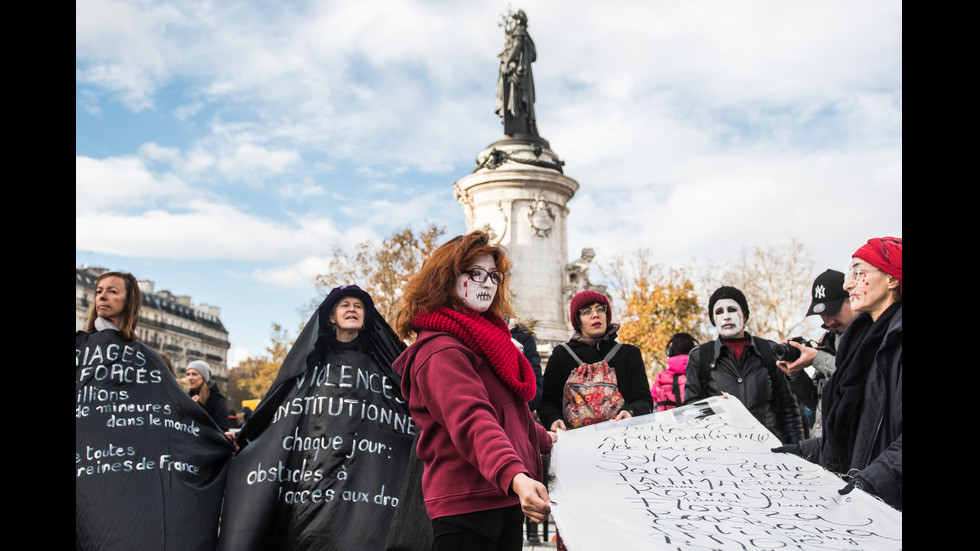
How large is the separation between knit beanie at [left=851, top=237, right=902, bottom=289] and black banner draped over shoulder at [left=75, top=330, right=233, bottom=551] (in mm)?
3684

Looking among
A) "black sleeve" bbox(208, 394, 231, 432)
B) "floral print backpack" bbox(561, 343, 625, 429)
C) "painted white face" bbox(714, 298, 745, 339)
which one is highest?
"painted white face" bbox(714, 298, 745, 339)

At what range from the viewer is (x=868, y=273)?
3039 mm

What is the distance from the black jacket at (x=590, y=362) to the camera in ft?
15.6

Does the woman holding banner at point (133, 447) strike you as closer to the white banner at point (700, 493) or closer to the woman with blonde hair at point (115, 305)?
the woman with blonde hair at point (115, 305)

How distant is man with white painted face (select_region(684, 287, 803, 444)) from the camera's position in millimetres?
4883

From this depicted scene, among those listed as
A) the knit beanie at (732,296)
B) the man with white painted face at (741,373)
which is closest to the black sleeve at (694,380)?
the man with white painted face at (741,373)

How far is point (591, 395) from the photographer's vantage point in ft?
15.5

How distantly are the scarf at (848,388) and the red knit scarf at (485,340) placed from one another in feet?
4.07

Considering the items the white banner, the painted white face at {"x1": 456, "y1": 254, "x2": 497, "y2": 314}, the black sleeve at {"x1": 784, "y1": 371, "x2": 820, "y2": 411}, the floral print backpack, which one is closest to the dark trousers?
the white banner

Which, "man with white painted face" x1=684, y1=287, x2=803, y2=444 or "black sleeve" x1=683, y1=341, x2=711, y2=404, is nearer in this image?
"man with white painted face" x1=684, y1=287, x2=803, y2=444

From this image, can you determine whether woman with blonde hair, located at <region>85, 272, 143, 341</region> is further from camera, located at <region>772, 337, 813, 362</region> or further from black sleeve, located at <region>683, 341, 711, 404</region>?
camera, located at <region>772, 337, 813, 362</region>

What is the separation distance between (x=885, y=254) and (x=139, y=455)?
395 centimetres
